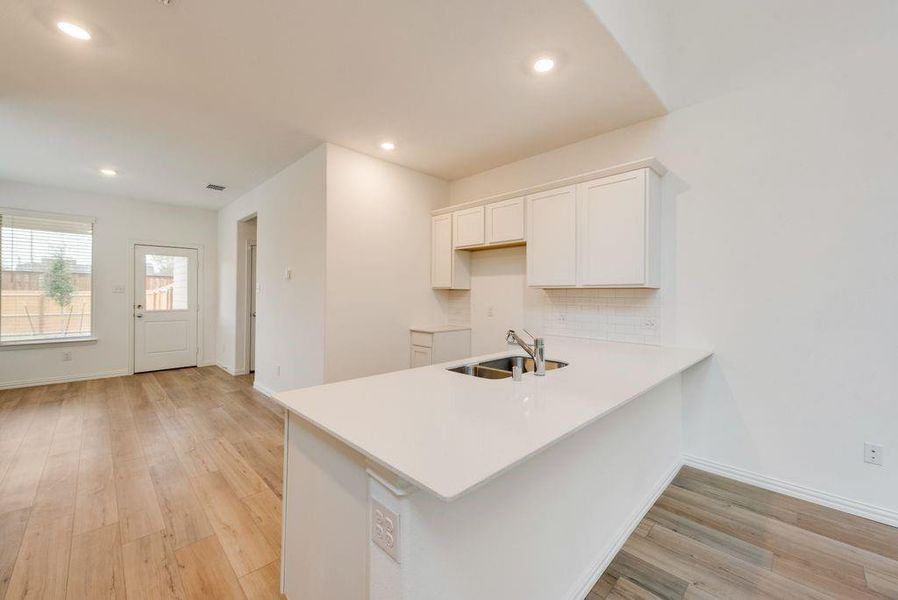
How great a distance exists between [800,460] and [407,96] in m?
3.61

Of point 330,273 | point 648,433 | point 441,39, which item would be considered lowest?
point 648,433

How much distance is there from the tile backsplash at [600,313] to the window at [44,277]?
6.31 metres

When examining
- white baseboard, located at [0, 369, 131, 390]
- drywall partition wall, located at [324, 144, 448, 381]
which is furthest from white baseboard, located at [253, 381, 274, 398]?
white baseboard, located at [0, 369, 131, 390]

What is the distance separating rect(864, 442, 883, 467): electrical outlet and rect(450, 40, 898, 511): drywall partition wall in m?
0.02

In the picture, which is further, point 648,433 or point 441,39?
point 648,433

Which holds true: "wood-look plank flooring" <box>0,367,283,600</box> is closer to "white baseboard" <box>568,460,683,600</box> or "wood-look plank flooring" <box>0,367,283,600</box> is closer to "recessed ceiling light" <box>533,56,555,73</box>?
"white baseboard" <box>568,460,683,600</box>

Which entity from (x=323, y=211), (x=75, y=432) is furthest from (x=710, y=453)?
(x=75, y=432)

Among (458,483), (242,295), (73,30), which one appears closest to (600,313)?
(458,483)

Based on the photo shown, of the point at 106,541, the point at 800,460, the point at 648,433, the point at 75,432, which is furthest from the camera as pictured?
the point at 75,432

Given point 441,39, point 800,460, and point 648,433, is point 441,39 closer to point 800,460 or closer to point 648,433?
point 648,433

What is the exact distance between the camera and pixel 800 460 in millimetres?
2361

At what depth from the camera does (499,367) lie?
2500 mm

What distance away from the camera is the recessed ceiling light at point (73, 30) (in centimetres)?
196

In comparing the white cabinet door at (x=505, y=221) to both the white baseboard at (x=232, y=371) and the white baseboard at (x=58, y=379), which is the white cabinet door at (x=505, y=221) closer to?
the white baseboard at (x=232, y=371)
